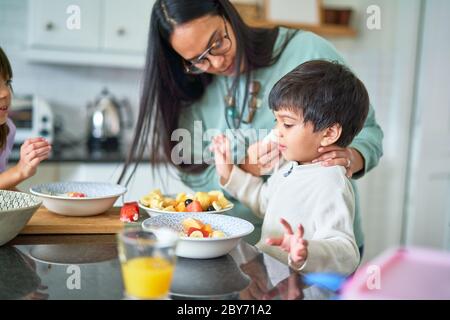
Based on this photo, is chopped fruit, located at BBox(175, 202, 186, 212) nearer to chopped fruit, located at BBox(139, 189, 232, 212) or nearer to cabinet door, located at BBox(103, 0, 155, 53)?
chopped fruit, located at BBox(139, 189, 232, 212)

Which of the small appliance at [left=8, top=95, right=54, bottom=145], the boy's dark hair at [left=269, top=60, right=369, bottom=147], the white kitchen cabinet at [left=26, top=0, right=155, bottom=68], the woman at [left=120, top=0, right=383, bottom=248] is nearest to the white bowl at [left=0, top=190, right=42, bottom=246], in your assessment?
the woman at [left=120, top=0, right=383, bottom=248]

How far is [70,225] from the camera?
1.02m

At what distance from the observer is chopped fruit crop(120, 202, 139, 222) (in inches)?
42.4

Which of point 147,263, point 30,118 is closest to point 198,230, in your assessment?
point 147,263

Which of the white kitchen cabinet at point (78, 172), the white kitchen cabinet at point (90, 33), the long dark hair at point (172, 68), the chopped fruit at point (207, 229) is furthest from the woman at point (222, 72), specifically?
the white kitchen cabinet at point (90, 33)

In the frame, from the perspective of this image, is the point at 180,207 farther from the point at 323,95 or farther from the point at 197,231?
the point at 323,95

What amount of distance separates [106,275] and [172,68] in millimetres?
702

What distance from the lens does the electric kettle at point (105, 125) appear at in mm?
2566

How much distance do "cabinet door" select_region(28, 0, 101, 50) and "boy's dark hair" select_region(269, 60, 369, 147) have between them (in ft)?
5.28

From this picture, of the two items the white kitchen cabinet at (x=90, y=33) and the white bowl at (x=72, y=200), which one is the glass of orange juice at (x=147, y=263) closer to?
the white bowl at (x=72, y=200)

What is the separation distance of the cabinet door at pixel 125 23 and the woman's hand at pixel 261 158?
136 centimetres

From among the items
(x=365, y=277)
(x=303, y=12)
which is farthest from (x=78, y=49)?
(x=365, y=277)

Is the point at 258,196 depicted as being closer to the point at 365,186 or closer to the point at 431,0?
the point at 365,186

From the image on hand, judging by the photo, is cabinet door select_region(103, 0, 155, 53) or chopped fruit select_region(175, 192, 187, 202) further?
cabinet door select_region(103, 0, 155, 53)
